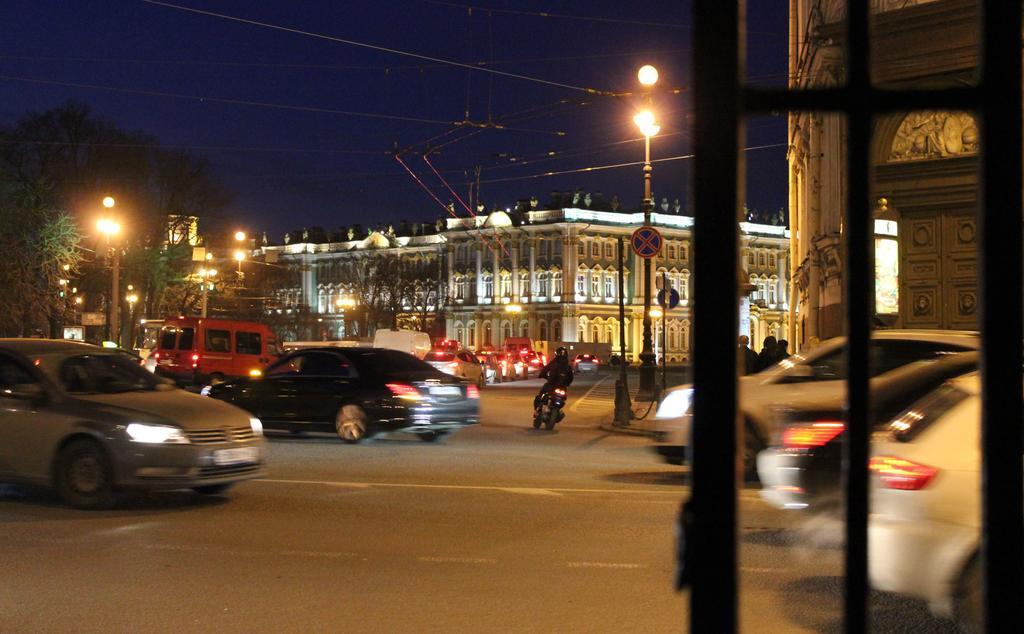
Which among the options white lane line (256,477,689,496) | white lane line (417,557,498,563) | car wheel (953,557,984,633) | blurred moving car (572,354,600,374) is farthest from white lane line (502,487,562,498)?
blurred moving car (572,354,600,374)

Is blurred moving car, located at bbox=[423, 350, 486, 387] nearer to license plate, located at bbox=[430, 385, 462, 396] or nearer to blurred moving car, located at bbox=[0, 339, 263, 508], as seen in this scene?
license plate, located at bbox=[430, 385, 462, 396]

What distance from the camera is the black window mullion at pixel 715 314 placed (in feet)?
7.21

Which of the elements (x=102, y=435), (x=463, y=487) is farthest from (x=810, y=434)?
(x=102, y=435)

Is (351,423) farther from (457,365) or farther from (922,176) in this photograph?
(457,365)

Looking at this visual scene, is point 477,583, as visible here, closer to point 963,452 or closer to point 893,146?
point 963,452

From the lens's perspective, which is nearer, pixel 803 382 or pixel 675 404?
pixel 803 382

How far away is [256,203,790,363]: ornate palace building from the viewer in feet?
363

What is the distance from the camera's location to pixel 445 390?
1791 cm

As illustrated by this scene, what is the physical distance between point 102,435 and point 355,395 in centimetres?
731

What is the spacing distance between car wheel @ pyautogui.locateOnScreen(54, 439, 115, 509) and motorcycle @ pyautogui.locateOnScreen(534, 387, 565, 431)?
13223 millimetres

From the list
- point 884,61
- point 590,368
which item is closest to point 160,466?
point 884,61

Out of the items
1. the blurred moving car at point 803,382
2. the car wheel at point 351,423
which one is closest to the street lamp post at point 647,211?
the car wheel at point 351,423

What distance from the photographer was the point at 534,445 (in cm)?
1923

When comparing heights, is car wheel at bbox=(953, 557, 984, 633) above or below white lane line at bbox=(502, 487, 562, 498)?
above
